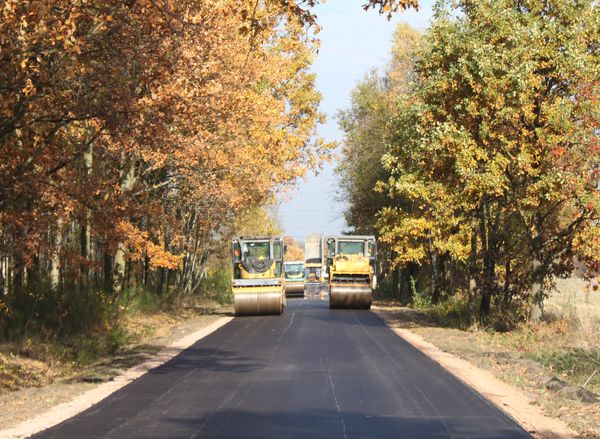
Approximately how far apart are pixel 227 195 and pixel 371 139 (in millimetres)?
18476

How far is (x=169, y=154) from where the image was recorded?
3072 centimetres

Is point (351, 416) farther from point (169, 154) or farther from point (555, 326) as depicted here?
point (169, 154)

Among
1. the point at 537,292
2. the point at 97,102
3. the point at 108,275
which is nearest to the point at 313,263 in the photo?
the point at 108,275

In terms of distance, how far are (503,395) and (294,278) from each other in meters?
53.0

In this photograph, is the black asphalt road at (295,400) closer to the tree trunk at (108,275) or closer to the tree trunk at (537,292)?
the tree trunk at (537,292)

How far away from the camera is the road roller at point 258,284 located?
3988cm

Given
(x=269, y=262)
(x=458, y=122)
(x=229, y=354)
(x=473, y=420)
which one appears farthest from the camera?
(x=269, y=262)

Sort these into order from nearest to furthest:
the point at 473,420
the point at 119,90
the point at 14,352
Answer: the point at 473,420 < the point at 119,90 < the point at 14,352

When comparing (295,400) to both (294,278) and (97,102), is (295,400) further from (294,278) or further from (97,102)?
(294,278)

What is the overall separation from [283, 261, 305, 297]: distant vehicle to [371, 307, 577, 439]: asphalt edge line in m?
41.5

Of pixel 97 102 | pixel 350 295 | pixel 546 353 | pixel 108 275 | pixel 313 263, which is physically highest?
pixel 97 102

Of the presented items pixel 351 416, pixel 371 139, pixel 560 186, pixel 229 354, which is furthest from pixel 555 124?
pixel 371 139

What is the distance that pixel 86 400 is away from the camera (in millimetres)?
15484

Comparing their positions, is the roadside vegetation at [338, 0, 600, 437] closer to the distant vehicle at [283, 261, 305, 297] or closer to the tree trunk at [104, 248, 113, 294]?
the tree trunk at [104, 248, 113, 294]
